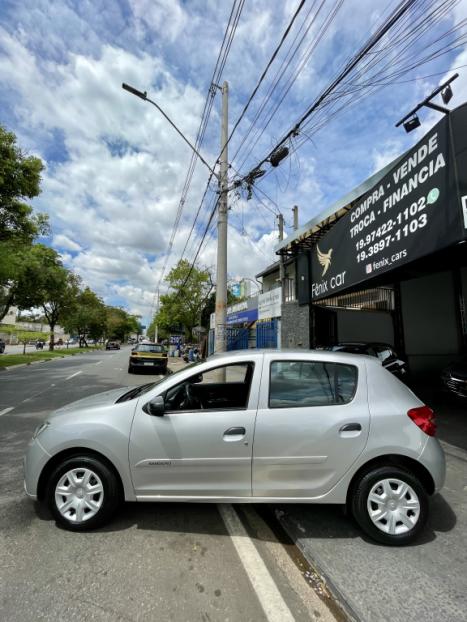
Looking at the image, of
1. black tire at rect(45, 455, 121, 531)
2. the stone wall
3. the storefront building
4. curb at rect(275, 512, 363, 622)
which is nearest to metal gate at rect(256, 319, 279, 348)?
the stone wall

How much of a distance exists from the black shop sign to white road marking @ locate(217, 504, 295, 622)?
14.1 feet

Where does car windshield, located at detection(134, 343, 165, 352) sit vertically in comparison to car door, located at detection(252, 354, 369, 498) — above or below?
above

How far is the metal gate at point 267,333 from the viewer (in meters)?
13.9

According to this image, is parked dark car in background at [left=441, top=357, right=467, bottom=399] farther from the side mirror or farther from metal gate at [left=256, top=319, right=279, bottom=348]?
the side mirror

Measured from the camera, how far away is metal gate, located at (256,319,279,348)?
45.7 feet

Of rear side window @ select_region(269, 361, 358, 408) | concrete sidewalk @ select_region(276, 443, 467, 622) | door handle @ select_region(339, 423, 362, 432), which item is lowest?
concrete sidewalk @ select_region(276, 443, 467, 622)

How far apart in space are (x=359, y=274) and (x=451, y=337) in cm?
1016

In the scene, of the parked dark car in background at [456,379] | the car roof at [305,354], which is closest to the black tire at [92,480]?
the car roof at [305,354]

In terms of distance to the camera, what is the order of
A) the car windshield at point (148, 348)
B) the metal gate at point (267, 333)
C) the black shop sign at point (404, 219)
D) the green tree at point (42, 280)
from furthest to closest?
the green tree at point (42, 280)
the car windshield at point (148, 348)
the metal gate at point (267, 333)
the black shop sign at point (404, 219)

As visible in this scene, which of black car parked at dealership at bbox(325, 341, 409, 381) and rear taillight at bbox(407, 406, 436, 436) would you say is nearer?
rear taillight at bbox(407, 406, 436, 436)

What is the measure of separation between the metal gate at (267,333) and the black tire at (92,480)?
36.8ft

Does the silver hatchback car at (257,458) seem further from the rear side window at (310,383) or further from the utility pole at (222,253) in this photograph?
the utility pole at (222,253)

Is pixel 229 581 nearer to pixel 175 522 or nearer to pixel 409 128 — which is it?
pixel 175 522

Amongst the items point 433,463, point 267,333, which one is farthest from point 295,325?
point 433,463
